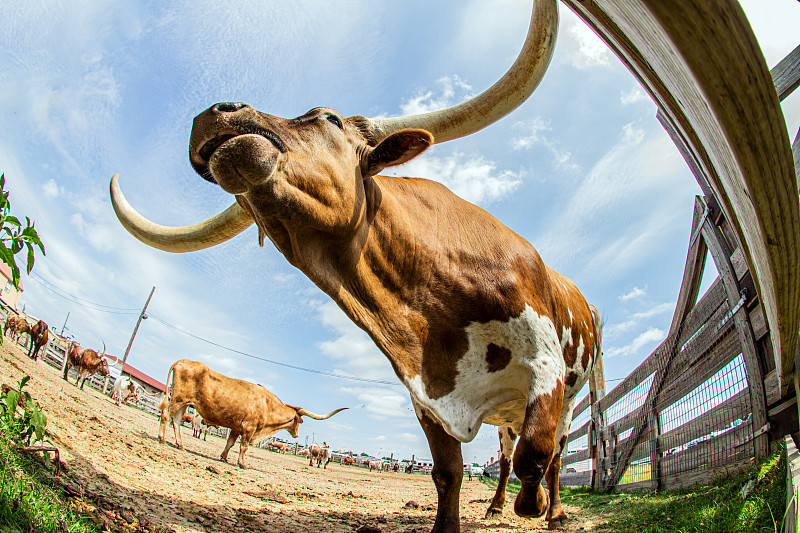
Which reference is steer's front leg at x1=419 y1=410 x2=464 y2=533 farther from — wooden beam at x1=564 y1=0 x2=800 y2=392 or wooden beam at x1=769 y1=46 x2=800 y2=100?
wooden beam at x1=769 y1=46 x2=800 y2=100

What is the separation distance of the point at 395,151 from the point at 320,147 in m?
0.48

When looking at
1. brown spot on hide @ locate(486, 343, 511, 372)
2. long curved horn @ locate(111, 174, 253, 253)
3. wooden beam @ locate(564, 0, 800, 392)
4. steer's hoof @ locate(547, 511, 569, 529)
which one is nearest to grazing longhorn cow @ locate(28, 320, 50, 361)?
long curved horn @ locate(111, 174, 253, 253)

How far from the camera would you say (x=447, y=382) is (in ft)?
9.67

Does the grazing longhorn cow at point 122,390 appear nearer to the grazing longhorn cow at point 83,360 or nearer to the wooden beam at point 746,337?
the grazing longhorn cow at point 83,360

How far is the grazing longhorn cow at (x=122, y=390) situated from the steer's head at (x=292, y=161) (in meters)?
23.5

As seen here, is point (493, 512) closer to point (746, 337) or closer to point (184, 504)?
point (746, 337)

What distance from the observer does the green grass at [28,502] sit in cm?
165

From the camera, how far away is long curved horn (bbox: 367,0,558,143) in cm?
312

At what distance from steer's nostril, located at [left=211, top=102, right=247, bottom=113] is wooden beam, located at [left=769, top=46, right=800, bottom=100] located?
128 inches

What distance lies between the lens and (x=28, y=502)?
179 cm

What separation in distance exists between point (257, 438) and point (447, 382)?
11067 mm

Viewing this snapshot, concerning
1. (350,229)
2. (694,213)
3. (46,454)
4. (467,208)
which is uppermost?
(694,213)

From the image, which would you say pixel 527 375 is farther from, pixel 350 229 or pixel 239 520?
A: pixel 239 520

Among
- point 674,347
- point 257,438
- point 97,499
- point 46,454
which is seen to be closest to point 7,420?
point 46,454
